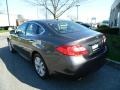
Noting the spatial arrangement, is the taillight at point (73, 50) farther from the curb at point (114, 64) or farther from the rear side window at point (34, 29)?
the curb at point (114, 64)

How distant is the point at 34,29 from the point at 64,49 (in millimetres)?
1741

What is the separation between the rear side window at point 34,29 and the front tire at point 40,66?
657 mm

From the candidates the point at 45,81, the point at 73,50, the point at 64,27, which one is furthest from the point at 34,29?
the point at 73,50

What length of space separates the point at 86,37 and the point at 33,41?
161 centimetres

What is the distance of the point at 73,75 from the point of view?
14.3 ft

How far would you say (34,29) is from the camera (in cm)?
573

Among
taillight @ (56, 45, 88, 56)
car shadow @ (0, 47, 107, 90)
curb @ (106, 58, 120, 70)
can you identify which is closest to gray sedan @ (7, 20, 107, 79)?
taillight @ (56, 45, 88, 56)

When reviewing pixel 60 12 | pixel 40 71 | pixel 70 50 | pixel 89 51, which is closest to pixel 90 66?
pixel 89 51

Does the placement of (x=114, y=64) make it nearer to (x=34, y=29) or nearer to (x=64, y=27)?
(x=64, y=27)

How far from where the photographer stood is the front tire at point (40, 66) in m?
5.07

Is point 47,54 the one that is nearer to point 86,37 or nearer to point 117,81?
point 86,37

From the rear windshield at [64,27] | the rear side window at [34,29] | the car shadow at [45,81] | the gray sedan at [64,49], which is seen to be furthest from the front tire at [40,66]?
the rear windshield at [64,27]

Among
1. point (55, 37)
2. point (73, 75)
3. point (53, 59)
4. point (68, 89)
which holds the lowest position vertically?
point (68, 89)

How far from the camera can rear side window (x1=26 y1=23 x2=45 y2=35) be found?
537 centimetres
